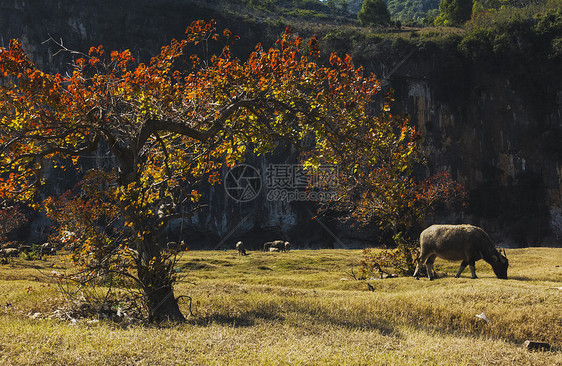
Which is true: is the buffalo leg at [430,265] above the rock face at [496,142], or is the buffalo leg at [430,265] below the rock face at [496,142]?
below

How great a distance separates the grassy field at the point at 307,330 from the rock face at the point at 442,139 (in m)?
50.7

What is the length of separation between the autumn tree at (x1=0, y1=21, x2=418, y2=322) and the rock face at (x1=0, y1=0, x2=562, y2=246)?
53.6 meters

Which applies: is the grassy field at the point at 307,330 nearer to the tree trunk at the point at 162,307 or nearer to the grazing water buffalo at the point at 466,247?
the tree trunk at the point at 162,307

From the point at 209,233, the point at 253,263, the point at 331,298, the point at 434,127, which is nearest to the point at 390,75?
the point at 434,127

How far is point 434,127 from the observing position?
65.1 meters

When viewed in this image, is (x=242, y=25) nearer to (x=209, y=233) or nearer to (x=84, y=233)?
(x=209, y=233)

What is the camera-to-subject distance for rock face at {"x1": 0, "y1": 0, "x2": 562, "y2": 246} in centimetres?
5988

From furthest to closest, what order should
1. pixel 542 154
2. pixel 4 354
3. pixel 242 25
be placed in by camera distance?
pixel 242 25 < pixel 542 154 < pixel 4 354

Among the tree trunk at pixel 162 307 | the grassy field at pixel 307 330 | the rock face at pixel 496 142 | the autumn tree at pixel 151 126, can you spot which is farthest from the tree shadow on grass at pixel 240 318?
the rock face at pixel 496 142

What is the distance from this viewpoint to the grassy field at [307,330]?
22.3 ft

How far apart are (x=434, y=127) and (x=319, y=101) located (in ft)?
196

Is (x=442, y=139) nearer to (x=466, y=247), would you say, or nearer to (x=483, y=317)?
(x=466, y=247)

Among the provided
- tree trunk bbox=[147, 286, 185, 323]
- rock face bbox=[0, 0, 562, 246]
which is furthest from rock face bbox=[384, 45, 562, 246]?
tree trunk bbox=[147, 286, 185, 323]

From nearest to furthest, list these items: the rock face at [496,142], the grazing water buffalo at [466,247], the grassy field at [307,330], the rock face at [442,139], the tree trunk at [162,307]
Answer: the grassy field at [307,330]
the tree trunk at [162,307]
the grazing water buffalo at [466,247]
the rock face at [496,142]
the rock face at [442,139]
